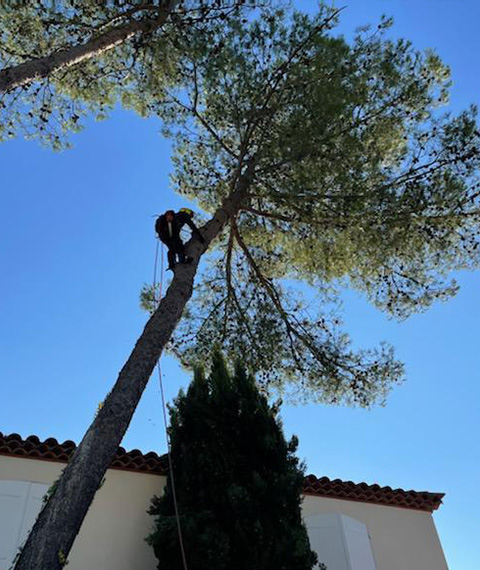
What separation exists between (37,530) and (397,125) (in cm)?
669

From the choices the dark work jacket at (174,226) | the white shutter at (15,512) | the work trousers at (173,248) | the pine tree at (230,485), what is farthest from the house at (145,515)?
the dark work jacket at (174,226)

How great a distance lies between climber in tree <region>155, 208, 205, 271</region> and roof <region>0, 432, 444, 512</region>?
2.36 m

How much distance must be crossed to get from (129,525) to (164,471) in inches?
27.4

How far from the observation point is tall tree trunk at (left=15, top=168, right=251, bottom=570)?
10.8 ft

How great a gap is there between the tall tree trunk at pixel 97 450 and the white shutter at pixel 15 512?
2.28 metres

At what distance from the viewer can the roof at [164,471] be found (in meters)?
6.16

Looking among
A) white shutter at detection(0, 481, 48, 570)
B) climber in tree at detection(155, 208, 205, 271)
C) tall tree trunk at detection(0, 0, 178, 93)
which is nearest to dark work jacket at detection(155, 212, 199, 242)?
climber in tree at detection(155, 208, 205, 271)

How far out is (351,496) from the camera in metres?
7.56

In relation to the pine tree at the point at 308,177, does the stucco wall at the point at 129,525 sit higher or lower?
lower

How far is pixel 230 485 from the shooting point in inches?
220

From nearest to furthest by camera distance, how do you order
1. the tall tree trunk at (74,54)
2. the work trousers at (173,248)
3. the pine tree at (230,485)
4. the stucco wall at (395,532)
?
the pine tree at (230,485) → the tall tree trunk at (74,54) → the work trousers at (173,248) → the stucco wall at (395,532)

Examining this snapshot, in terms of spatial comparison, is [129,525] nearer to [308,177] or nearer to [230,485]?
[230,485]

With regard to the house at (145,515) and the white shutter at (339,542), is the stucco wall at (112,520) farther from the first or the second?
the white shutter at (339,542)

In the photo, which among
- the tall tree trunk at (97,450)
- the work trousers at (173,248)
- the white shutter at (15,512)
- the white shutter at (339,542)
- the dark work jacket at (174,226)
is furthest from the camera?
the white shutter at (339,542)
